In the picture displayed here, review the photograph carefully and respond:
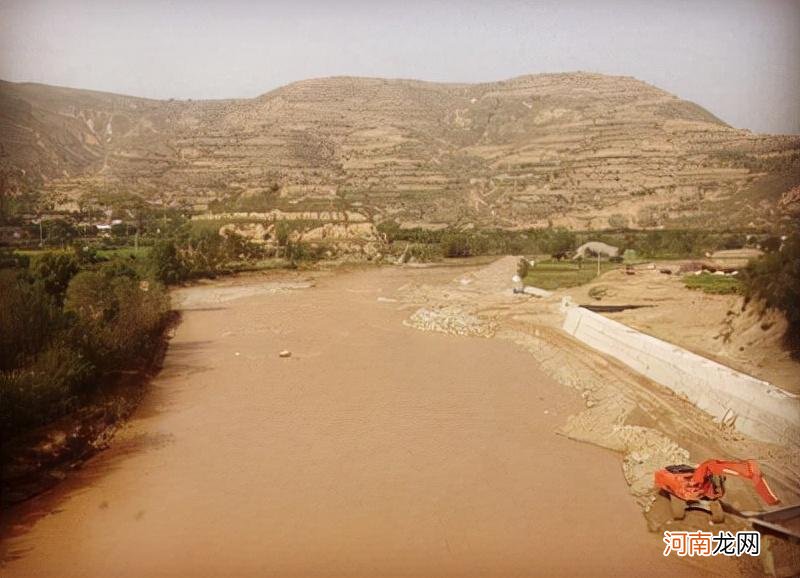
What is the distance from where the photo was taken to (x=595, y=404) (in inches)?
324

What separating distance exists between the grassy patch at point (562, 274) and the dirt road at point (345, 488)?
6.58 meters

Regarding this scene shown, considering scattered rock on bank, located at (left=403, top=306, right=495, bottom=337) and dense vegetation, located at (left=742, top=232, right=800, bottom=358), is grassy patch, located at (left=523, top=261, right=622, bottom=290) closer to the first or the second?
scattered rock on bank, located at (left=403, top=306, right=495, bottom=337)

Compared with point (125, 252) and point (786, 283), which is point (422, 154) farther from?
point (786, 283)

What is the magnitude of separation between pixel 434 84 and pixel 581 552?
68.3 meters

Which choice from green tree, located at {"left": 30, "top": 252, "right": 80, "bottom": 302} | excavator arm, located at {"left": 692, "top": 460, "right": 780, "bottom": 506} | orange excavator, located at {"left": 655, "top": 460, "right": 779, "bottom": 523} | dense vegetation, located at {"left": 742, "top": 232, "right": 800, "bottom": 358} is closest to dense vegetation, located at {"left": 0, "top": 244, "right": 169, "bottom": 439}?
green tree, located at {"left": 30, "top": 252, "right": 80, "bottom": 302}

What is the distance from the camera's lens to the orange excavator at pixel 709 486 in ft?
15.2

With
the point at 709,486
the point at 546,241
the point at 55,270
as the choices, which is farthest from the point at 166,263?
the point at 709,486

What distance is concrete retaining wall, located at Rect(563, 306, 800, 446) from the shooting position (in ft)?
19.0

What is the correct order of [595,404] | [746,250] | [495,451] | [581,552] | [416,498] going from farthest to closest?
[746,250] → [595,404] → [495,451] → [416,498] → [581,552]

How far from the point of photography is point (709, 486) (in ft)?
15.6

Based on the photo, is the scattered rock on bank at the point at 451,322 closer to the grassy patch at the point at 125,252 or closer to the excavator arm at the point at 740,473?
the grassy patch at the point at 125,252

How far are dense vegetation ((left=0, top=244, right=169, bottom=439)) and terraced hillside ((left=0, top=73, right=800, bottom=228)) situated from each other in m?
6.59

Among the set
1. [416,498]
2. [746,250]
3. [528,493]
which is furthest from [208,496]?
[746,250]

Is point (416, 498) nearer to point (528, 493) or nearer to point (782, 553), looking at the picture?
point (528, 493)
